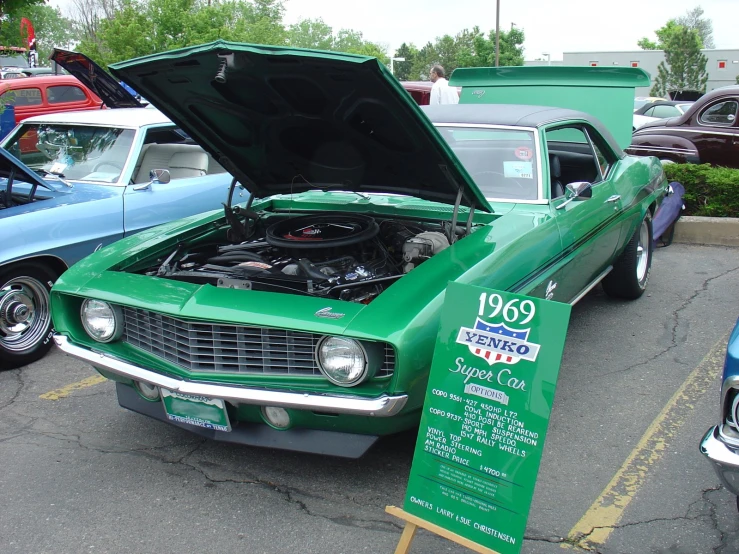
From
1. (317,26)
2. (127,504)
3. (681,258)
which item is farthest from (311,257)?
(317,26)

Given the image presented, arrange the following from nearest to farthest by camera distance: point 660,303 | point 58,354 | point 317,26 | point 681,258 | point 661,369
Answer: point 661,369 < point 58,354 < point 660,303 < point 681,258 < point 317,26

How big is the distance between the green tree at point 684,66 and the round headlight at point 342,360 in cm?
4161

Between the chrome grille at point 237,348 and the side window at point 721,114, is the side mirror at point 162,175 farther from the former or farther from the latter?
the side window at point 721,114

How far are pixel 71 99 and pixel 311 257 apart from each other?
11.2 m

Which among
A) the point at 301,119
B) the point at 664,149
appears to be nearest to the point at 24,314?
the point at 301,119

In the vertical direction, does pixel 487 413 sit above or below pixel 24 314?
above

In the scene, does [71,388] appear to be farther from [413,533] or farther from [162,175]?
[413,533]

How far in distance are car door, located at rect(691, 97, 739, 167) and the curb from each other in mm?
2122

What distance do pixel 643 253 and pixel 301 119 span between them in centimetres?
334

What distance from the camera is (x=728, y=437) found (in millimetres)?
2344

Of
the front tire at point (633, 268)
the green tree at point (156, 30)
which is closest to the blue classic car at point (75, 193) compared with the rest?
the front tire at point (633, 268)

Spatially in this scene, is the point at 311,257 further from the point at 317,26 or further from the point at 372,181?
the point at 317,26

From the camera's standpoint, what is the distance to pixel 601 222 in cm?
450

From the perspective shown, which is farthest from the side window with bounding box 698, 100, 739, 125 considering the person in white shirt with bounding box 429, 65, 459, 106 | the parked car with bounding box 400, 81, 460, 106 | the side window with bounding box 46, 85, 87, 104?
the side window with bounding box 46, 85, 87, 104
